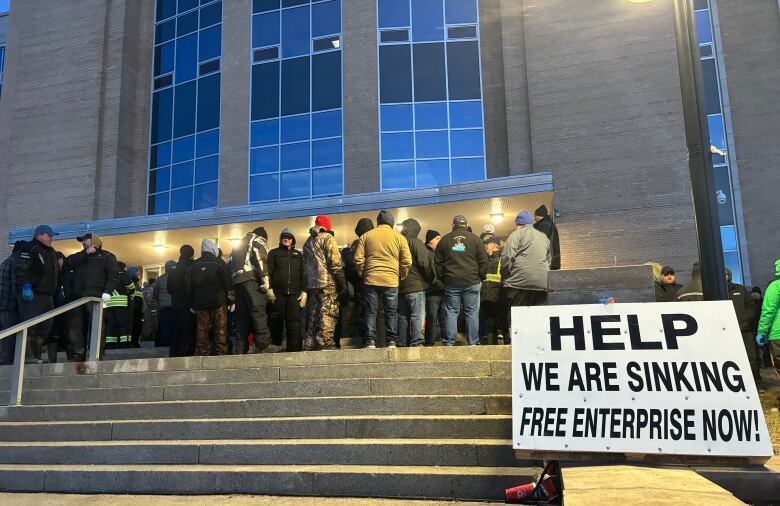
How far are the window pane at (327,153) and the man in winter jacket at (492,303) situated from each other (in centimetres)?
1116

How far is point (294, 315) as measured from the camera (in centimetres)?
838

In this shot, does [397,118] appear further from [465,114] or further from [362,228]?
[362,228]

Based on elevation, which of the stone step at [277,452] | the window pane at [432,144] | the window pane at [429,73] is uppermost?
the window pane at [429,73]

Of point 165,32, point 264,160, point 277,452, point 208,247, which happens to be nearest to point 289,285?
point 208,247

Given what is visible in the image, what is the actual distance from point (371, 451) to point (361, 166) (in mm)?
14819

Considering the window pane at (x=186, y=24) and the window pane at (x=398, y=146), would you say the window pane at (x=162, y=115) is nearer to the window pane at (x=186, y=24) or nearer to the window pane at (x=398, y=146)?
the window pane at (x=186, y=24)

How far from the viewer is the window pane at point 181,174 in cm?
2177

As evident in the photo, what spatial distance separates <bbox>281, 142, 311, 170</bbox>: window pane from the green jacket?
49.6ft

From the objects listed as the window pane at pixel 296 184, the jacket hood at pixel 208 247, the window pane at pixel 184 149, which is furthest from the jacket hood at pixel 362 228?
the window pane at pixel 184 149

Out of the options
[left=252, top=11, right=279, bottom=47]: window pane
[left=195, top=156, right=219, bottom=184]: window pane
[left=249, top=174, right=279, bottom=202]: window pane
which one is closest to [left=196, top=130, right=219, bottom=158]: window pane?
[left=195, top=156, right=219, bottom=184]: window pane

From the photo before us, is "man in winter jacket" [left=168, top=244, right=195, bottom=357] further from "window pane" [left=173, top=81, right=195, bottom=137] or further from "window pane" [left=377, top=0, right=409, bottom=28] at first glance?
"window pane" [left=173, top=81, right=195, bottom=137]

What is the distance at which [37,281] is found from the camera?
28.9 feet

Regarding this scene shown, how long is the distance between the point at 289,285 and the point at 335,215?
21.3ft

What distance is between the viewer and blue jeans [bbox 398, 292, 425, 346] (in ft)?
26.0
